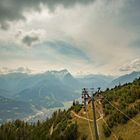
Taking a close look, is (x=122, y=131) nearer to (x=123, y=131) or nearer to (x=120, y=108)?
(x=123, y=131)

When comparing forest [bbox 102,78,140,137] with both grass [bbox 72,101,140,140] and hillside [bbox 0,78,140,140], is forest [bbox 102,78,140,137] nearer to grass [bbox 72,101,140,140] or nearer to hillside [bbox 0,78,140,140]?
hillside [bbox 0,78,140,140]

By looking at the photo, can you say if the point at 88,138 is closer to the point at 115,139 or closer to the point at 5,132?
the point at 115,139

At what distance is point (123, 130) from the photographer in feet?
297

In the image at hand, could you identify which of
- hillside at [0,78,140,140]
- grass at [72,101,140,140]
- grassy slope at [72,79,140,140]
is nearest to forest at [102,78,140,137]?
hillside at [0,78,140,140]

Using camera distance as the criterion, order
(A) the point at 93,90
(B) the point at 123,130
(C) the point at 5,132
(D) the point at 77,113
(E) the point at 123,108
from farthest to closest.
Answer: (D) the point at 77,113
(C) the point at 5,132
(E) the point at 123,108
(B) the point at 123,130
(A) the point at 93,90

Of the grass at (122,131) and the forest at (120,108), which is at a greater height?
the forest at (120,108)

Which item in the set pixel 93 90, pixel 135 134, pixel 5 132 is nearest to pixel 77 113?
pixel 5 132

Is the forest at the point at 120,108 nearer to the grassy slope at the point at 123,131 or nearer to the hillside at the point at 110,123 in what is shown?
the hillside at the point at 110,123

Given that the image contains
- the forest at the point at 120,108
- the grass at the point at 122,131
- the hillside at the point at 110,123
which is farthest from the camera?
the forest at the point at 120,108

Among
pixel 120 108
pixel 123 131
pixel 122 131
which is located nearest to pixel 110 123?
pixel 122 131

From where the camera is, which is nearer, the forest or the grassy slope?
the grassy slope

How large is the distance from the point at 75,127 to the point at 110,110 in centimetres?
1459

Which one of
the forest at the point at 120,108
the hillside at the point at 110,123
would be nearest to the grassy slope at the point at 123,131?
the hillside at the point at 110,123

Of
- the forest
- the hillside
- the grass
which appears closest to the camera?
the grass
